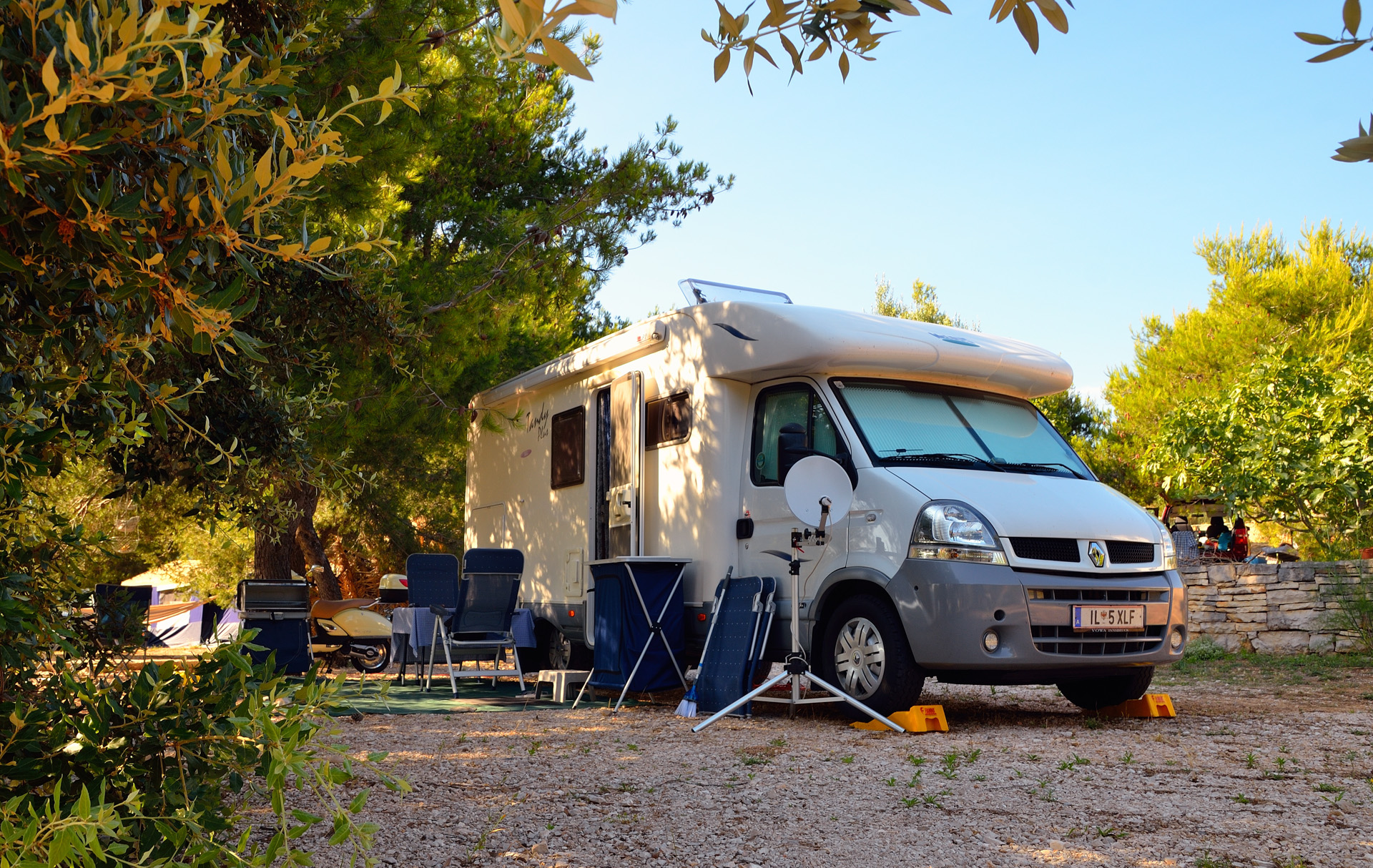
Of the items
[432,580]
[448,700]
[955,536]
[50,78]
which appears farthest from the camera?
[432,580]

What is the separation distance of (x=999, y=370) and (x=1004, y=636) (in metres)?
2.08

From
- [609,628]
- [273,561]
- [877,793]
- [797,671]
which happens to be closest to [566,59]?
[877,793]

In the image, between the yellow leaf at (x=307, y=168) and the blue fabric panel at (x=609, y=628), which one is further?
the blue fabric panel at (x=609, y=628)

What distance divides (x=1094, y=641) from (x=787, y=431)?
6.96 feet

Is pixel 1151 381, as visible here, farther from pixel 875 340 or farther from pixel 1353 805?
pixel 1353 805

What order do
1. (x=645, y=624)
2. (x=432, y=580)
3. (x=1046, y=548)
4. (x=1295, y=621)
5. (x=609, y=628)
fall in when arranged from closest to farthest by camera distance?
1. (x=1046, y=548)
2. (x=645, y=624)
3. (x=609, y=628)
4. (x=432, y=580)
5. (x=1295, y=621)

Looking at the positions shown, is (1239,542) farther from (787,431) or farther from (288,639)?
(288,639)

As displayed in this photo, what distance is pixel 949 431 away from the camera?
692 cm

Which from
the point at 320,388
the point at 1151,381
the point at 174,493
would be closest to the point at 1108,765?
the point at 320,388

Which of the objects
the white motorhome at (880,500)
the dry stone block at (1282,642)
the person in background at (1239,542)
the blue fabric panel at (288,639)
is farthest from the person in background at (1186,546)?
the blue fabric panel at (288,639)

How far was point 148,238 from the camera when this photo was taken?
1.70 m

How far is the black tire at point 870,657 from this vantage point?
610 centimetres

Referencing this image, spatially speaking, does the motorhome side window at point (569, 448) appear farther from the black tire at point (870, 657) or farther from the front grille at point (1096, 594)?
the front grille at point (1096, 594)

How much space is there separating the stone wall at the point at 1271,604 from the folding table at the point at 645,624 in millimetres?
6578
